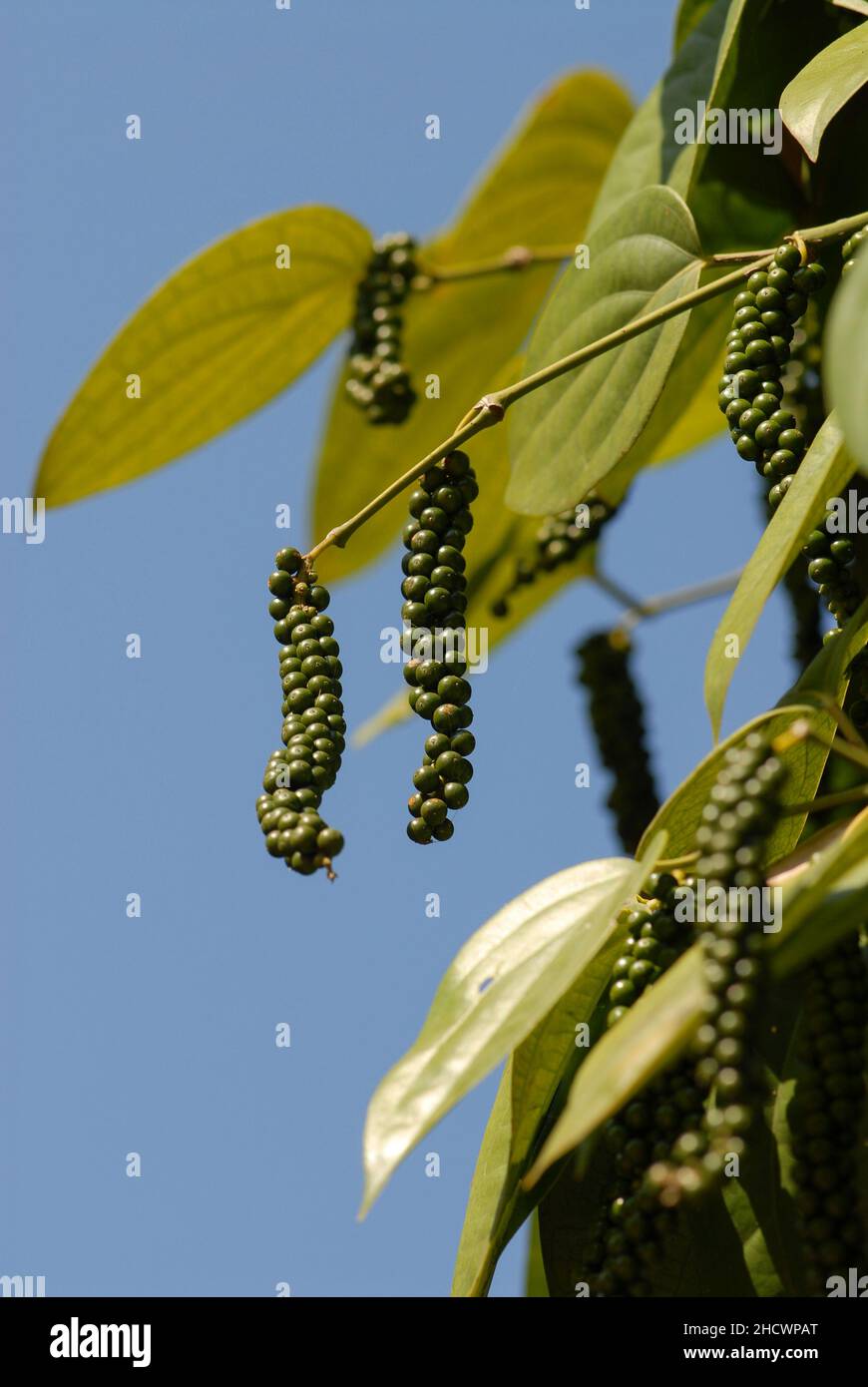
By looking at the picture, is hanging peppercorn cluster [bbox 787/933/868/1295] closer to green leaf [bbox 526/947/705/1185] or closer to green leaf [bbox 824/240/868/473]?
green leaf [bbox 526/947/705/1185]

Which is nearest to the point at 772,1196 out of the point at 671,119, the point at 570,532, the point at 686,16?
the point at 570,532

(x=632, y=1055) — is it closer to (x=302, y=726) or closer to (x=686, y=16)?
(x=302, y=726)

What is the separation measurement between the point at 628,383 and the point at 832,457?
23 centimetres

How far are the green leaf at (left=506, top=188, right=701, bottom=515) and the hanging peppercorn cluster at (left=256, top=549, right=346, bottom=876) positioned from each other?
0.71ft

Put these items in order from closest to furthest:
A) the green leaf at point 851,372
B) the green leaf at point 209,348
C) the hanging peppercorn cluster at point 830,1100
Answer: the green leaf at point 851,372 < the hanging peppercorn cluster at point 830,1100 < the green leaf at point 209,348

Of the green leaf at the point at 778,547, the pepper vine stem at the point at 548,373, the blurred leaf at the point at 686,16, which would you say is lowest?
the green leaf at the point at 778,547

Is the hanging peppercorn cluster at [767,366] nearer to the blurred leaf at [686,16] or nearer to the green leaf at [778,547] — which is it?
the green leaf at [778,547]

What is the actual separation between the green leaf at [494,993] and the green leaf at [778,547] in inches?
3.3

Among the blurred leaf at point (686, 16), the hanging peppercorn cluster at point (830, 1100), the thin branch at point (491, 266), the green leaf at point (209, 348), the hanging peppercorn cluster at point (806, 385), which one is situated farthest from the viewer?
the thin branch at point (491, 266)

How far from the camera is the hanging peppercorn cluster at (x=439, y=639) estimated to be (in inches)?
28.1

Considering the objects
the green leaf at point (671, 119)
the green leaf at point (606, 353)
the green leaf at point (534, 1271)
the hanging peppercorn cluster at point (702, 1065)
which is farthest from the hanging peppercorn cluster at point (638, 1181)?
the green leaf at point (671, 119)

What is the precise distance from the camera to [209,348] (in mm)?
1282
